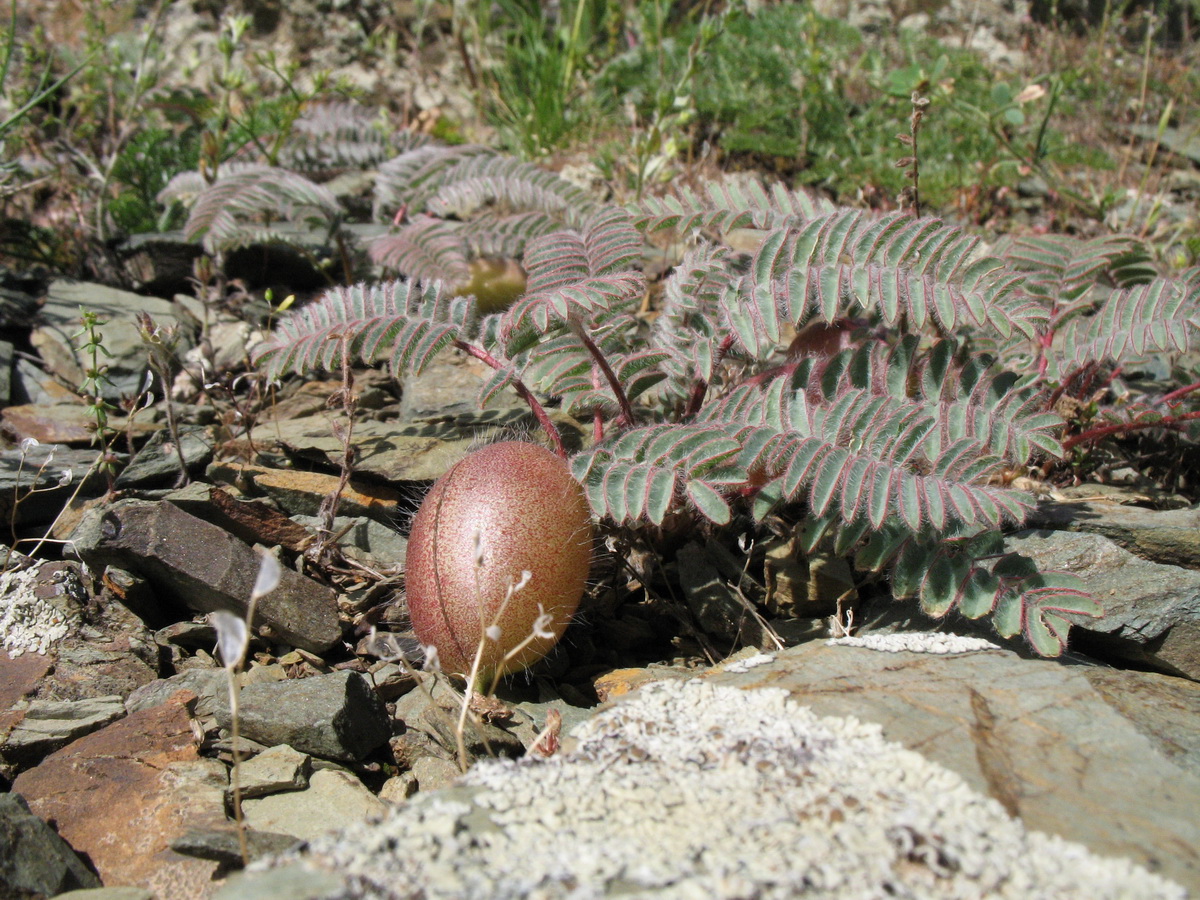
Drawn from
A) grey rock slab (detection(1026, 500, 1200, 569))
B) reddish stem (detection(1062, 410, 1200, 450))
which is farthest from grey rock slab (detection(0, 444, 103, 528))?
reddish stem (detection(1062, 410, 1200, 450))

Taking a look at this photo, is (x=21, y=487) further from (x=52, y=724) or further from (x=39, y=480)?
(x=52, y=724)

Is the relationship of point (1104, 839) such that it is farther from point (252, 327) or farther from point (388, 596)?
point (252, 327)

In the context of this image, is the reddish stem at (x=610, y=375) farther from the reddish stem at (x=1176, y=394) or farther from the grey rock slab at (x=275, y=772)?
the reddish stem at (x=1176, y=394)

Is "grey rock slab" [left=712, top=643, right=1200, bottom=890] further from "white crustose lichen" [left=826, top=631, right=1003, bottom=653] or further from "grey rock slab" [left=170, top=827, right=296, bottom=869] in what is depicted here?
"grey rock slab" [left=170, top=827, right=296, bottom=869]

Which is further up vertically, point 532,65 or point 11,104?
point 532,65

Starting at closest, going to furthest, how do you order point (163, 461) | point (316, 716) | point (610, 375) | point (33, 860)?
point (33, 860), point (316, 716), point (610, 375), point (163, 461)

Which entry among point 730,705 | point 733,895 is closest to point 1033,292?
point 730,705

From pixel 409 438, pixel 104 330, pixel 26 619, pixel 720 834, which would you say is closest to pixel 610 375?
pixel 409 438
